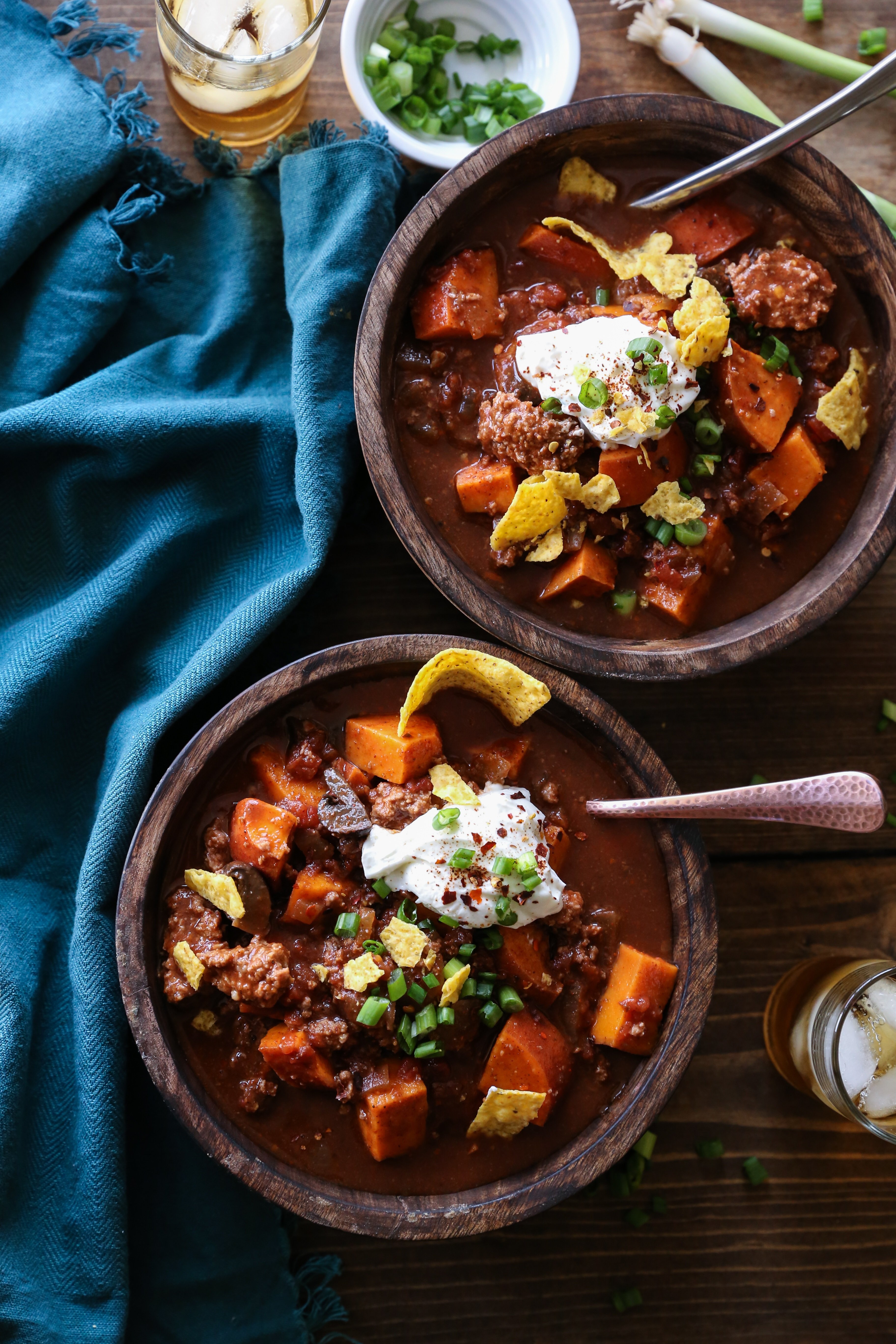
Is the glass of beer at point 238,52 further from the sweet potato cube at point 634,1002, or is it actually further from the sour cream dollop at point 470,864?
the sweet potato cube at point 634,1002

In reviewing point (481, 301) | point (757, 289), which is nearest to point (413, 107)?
point (481, 301)

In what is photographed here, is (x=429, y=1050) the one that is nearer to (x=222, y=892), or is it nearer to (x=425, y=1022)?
(x=425, y=1022)

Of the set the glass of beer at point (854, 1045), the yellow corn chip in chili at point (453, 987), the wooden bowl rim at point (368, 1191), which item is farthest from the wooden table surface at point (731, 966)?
the yellow corn chip in chili at point (453, 987)

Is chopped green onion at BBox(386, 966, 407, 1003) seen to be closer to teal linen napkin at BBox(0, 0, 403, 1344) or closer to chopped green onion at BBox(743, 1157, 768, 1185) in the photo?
teal linen napkin at BBox(0, 0, 403, 1344)

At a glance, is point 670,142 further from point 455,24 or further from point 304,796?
point 304,796

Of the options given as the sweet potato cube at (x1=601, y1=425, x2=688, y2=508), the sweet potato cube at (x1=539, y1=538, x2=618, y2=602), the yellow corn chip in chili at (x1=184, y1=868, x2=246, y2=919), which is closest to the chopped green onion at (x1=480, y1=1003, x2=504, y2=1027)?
the yellow corn chip in chili at (x1=184, y1=868, x2=246, y2=919)
